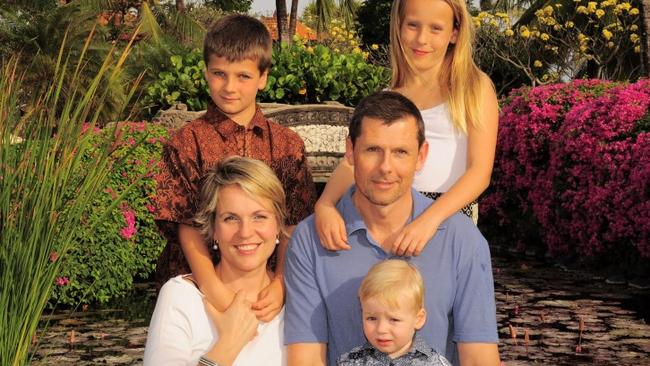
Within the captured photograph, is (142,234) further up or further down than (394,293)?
further down

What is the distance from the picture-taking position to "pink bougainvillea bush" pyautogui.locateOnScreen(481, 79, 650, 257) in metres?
10.8

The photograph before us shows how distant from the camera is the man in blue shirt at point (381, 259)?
3.56 meters

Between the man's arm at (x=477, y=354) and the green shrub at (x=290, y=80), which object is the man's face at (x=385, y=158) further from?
the green shrub at (x=290, y=80)

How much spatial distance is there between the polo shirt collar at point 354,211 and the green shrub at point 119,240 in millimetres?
5263

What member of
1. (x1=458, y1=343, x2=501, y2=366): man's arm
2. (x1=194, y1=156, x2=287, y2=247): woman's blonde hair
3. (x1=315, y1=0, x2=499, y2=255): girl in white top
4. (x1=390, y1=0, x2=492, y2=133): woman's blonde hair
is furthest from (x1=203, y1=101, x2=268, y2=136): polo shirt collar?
(x1=458, y1=343, x2=501, y2=366): man's arm

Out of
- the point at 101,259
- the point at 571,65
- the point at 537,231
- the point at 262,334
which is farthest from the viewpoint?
the point at 571,65

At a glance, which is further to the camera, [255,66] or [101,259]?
[101,259]

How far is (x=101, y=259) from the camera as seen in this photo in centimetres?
927

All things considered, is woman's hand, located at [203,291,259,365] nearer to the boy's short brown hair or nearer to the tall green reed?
the tall green reed

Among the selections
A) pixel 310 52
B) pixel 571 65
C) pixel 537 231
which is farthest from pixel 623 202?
pixel 571 65

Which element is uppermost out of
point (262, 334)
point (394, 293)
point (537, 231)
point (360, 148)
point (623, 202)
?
point (360, 148)

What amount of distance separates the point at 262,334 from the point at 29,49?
20.3 meters

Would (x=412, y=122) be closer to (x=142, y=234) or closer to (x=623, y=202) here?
(x=142, y=234)

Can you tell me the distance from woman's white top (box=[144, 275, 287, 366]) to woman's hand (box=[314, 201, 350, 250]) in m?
0.36
